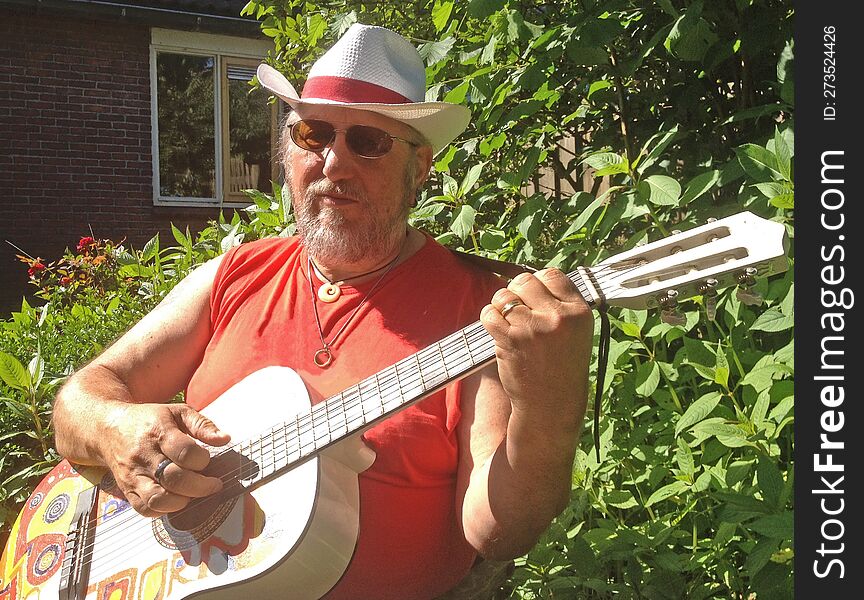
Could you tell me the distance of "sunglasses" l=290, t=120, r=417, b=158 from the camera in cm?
212

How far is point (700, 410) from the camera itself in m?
2.00

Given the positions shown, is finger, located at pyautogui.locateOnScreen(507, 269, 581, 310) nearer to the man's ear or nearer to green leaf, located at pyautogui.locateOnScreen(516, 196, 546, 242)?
the man's ear

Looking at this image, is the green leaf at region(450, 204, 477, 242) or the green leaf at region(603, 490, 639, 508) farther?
the green leaf at region(450, 204, 477, 242)

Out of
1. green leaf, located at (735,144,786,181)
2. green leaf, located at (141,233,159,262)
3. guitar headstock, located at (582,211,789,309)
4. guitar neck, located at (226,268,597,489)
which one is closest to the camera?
guitar headstock, located at (582,211,789,309)

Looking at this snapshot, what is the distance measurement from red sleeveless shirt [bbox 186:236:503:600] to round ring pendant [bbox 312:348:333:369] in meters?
0.01

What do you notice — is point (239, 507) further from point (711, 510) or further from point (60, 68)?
point (60, 68)

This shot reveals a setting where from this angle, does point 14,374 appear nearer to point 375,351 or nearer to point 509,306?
point 375,351

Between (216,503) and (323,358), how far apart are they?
15.3 inches

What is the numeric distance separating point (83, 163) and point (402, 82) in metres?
8.13

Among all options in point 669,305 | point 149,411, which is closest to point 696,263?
point 669,305

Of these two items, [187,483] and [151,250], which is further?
[151,250]

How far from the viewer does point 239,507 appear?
5.95 feet

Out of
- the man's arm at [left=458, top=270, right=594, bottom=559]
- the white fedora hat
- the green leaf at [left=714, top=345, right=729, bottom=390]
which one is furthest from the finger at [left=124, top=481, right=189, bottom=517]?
the green leaf at [left=714, top=345, right=729, bottom=390]

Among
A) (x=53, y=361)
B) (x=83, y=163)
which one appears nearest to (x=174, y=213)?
(x=83, y=163)
